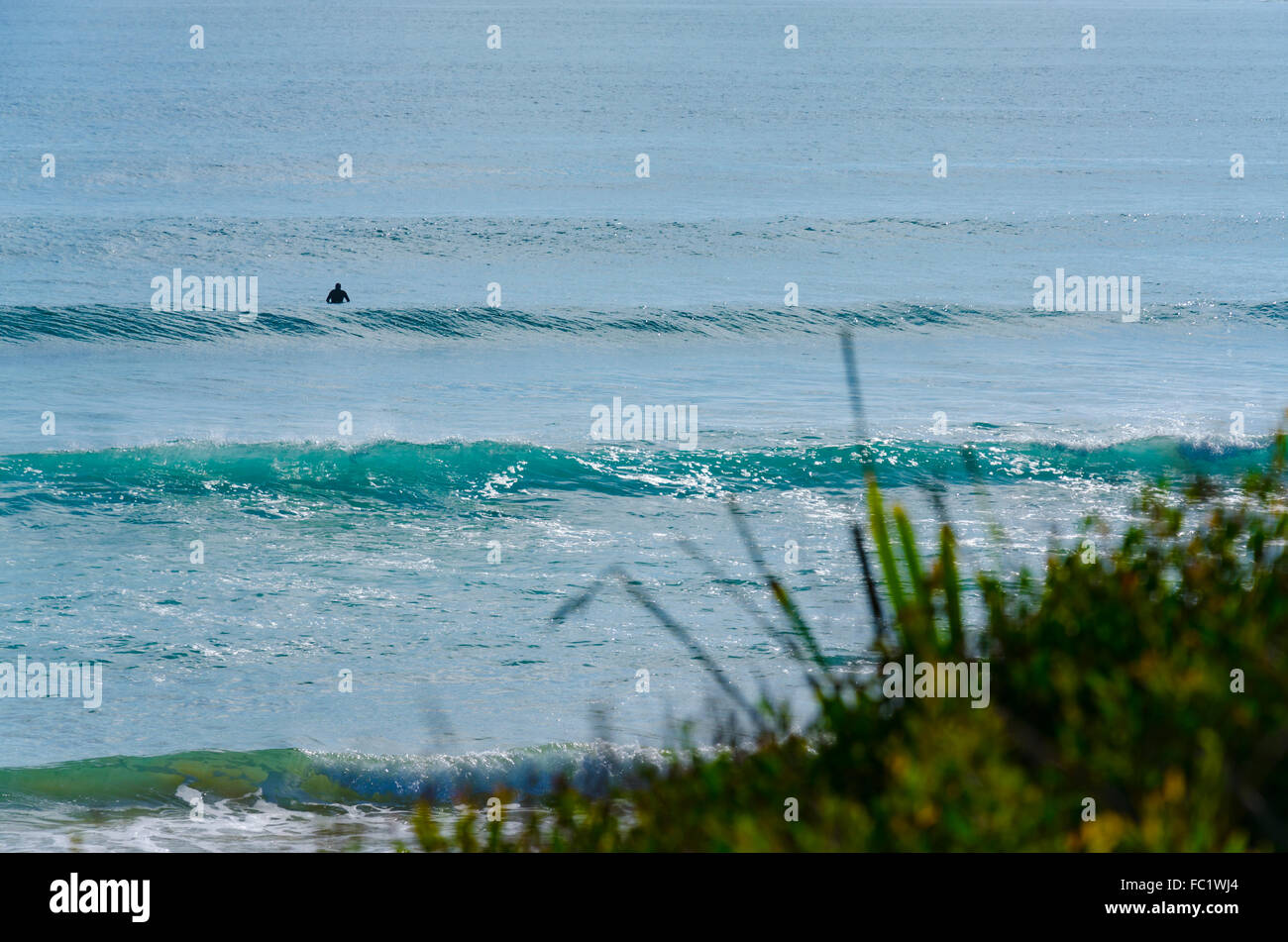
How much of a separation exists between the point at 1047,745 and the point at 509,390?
1846 cm

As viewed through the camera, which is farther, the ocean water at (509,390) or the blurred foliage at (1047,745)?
the ocean water at (509,390)

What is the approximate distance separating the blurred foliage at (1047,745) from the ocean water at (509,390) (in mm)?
411

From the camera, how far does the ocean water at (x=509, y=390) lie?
353 inches

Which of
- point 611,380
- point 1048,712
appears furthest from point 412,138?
point 1048,712

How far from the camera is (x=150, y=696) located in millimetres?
9297

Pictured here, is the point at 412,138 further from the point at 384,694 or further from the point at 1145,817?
the point at 1145,817

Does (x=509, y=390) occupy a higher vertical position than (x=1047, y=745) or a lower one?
higher

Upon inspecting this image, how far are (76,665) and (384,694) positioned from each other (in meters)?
2.36

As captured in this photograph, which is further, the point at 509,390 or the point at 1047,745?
the point at 509,390

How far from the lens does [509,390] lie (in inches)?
824

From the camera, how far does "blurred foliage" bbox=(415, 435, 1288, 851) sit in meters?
2.27

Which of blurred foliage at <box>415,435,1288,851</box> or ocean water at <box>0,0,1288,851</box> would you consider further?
ocean water at <box>0,0,1288,851</box>

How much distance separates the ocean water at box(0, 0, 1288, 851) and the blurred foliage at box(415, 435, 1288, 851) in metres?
0.41

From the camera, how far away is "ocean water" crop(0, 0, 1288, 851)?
8.96m
